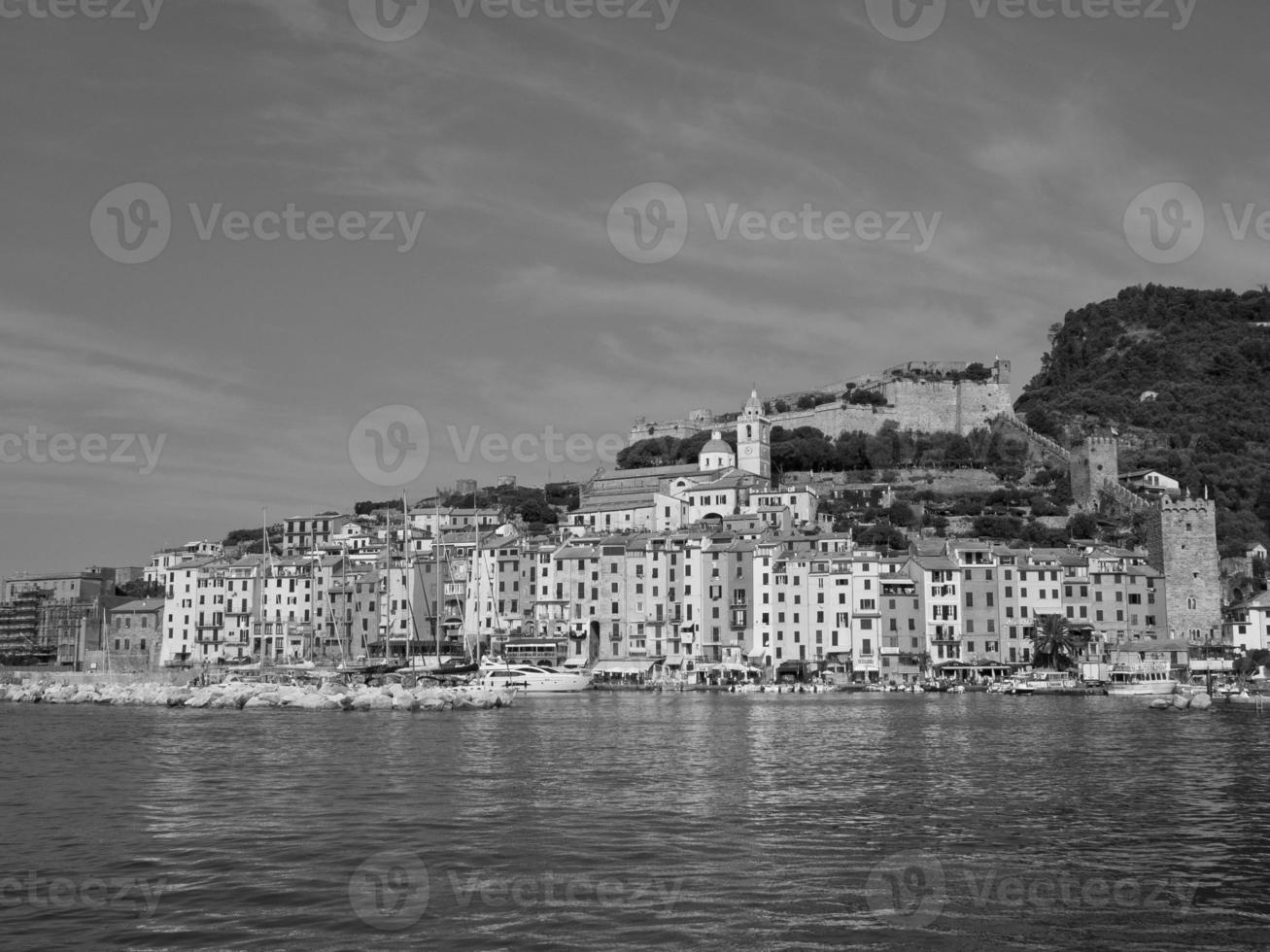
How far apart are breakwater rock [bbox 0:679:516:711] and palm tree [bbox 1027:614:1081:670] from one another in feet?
97.9

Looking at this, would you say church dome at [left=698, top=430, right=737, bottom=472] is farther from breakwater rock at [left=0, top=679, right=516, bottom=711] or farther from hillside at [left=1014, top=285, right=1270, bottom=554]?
breakwater rock at [left=0, top=679, right=516, bottom=711]

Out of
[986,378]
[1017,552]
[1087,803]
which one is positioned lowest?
[1087,803]

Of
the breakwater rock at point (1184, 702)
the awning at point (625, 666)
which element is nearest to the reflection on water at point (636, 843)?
the breakwater rock at point (1184, 702)

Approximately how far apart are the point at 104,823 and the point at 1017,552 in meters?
62.6

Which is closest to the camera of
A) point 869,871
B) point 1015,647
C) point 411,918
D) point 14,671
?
point 411,918

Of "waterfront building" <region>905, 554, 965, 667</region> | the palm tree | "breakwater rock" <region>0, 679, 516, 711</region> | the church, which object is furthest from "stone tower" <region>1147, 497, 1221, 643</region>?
"breakwater rock" <region>0, 679, 516, 711</region>

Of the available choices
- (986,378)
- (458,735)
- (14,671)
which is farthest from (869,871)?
(986,378)

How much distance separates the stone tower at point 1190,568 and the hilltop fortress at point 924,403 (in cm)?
3900

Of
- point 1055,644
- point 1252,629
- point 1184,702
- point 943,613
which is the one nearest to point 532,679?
point 943,613

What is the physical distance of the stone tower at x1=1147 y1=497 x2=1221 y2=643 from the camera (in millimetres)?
75438

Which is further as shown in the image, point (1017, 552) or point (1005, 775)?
point (1017, 552)

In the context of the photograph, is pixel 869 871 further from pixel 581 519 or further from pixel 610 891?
pixel 581 519

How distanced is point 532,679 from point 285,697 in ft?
44.1

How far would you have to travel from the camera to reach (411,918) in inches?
567
